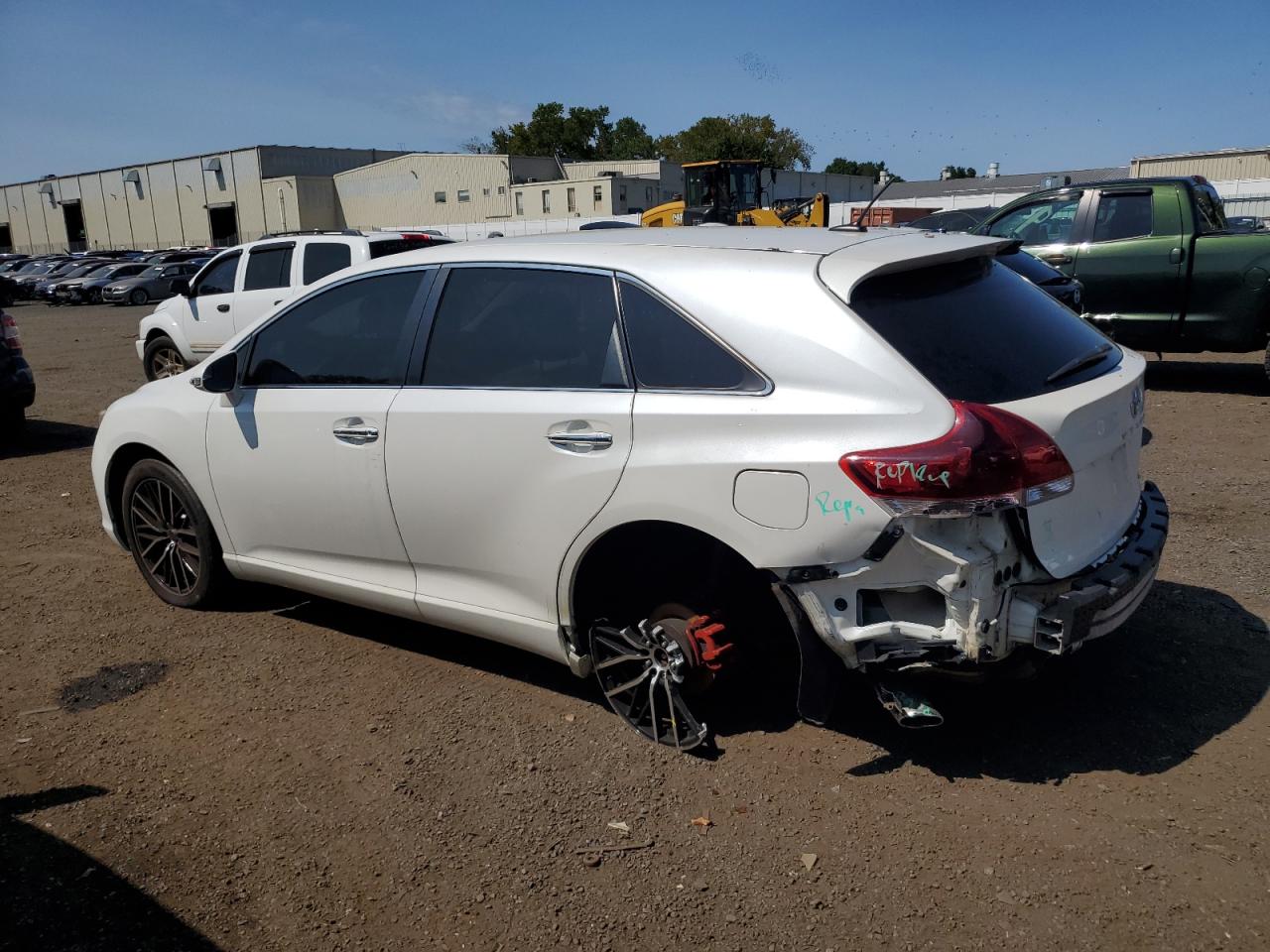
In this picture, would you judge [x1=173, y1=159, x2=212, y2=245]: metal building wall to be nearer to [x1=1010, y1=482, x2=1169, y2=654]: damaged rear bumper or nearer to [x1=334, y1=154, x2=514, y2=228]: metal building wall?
[x1=334, y1=154, x2=514, y2=228]: metal building wall

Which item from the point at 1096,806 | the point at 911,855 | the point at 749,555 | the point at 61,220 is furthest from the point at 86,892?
the point at 61,220

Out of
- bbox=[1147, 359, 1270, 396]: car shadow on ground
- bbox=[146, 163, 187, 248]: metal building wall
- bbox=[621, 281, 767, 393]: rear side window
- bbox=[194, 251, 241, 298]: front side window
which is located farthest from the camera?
bbox=[146, 163, 187, 248]: metal building wall

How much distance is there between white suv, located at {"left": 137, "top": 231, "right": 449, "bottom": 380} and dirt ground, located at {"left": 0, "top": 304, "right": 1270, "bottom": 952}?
7199mm

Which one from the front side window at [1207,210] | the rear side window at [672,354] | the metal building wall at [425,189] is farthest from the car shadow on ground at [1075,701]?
the metal building wall at [425,189]

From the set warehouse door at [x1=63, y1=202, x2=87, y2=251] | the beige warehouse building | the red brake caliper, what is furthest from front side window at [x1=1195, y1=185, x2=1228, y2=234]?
warehouse door at [x1=63, y1=202, x2=87, y2=251]

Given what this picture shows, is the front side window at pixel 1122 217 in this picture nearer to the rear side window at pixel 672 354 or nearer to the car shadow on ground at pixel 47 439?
the rear side window at pixel 672 354

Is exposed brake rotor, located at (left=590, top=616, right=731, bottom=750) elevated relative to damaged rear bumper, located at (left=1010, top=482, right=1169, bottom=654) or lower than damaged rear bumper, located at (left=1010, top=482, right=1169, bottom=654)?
lower

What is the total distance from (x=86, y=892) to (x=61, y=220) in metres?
88.2

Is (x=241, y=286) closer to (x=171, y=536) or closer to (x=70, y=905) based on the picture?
(x=171, y=536)

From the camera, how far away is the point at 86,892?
282cm

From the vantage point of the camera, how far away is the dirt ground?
2672 mm

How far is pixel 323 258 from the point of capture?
11234 millimetres

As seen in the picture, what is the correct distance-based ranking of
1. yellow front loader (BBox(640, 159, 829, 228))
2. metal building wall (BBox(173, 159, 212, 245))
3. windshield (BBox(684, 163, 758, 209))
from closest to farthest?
1. yellow front loader (BBox(640, 159, 829, 228))
2. windshield (BBox(684, 163, 758, 209))
3. metal building wall (BBox(173, 159, 212, 245))

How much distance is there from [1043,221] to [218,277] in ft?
31.0
